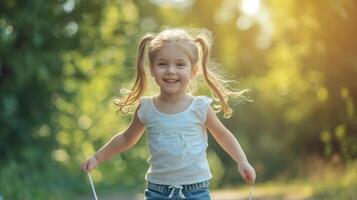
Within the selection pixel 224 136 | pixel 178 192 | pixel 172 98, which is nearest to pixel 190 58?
pixel 172 98

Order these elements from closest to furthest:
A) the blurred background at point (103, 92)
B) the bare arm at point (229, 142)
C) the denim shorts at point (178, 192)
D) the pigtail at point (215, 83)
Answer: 1. the denim shorts at point (178, 192)
2. the bare arm at point (229, 142)
3. the pigtail at point (215, 83)
4. the blurred background at point (103, 92)

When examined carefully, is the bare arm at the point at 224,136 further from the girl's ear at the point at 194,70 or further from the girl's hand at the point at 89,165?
the girl's hand at the point at 89,165

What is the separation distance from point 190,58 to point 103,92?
16.4 meters

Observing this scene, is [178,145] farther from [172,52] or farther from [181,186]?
[172,52]

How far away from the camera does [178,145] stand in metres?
4.79

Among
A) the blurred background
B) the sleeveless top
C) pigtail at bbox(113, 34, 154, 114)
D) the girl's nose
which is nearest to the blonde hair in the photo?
pigtail at bbox(113, 34, 154, 114)

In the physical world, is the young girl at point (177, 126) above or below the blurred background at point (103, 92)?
below

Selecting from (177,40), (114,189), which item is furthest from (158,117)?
(114,189)

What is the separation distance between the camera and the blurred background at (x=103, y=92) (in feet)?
38.6

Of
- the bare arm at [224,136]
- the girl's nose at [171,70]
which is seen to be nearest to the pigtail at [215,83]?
the bare arm at [224,136]

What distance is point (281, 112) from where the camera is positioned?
1067 inches

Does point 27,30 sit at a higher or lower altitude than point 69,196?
higher

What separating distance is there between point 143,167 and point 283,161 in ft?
15.0

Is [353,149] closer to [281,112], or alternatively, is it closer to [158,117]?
[158,117]
